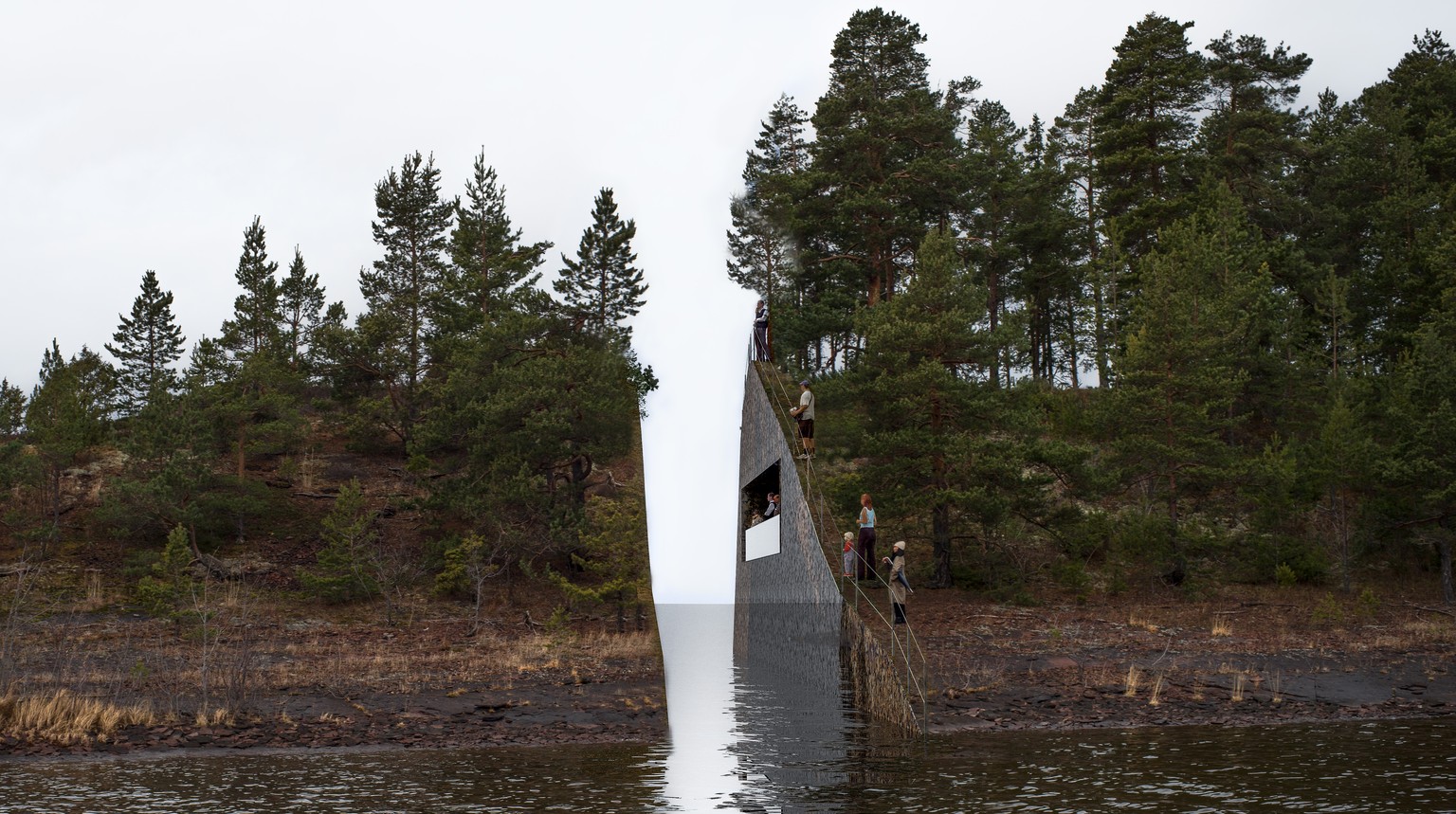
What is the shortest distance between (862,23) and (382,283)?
85.2 feet

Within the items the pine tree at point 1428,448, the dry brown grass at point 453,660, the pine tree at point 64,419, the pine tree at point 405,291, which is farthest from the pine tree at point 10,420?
the pine tree at point 1428,448

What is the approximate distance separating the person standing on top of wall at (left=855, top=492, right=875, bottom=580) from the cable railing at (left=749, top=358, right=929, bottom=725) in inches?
1.1

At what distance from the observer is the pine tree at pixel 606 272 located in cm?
5119

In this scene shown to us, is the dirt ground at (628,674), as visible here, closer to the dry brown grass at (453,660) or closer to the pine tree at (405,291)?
the dry brown grass at (453,660)

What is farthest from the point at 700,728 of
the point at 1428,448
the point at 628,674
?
the point at 1428,448

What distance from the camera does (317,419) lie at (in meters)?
55.9

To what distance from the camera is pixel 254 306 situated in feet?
189

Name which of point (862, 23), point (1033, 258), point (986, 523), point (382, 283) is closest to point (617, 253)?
point (382, 283)

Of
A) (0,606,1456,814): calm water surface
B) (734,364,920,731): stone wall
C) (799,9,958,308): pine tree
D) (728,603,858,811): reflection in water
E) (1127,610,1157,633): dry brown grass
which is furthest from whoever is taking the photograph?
(799,9,958,308): pine tree

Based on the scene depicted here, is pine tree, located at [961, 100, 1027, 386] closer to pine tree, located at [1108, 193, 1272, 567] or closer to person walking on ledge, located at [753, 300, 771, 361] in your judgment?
pine tree, located at [1108, 193, 1272, 567]

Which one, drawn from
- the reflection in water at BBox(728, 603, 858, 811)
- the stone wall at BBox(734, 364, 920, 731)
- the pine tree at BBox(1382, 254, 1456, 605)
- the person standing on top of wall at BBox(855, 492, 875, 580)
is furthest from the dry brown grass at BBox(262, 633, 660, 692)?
the pine tree at BBox(1382, 254, 1456, 605)

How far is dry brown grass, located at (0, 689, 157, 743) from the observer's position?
18188 millimetres

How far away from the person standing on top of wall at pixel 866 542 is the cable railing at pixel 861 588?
0.09 ft

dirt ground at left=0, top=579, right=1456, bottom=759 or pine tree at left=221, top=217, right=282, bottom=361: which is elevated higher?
pine tree at left=221, top=217, right=282, bottom=361
